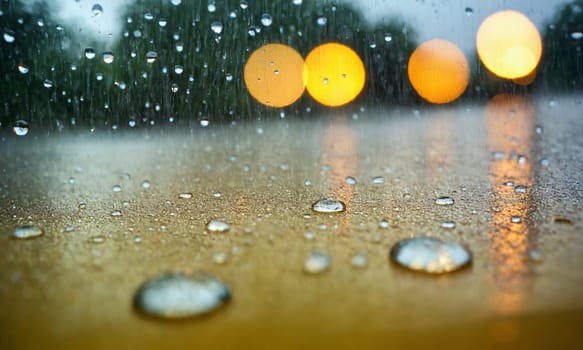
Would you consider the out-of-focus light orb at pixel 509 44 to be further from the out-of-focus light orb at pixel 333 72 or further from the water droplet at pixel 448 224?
the water droplet at pixel 448 224

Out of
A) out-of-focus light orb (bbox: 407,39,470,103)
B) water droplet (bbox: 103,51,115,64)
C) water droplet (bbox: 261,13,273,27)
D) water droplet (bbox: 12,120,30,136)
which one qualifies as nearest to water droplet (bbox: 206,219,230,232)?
water droplet (bbox: 103,51,115,64)

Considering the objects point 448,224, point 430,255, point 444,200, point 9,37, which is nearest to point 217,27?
point 9,37

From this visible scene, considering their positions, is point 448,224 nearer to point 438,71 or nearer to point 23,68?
point 438,71

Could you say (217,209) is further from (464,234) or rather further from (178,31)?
(178,31)

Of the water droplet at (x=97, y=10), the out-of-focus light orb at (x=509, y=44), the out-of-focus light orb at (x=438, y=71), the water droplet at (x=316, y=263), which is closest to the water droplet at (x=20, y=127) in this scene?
the water droplet at (x=97, y=10)

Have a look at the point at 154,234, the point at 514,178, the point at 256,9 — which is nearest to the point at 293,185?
the point at 154,234

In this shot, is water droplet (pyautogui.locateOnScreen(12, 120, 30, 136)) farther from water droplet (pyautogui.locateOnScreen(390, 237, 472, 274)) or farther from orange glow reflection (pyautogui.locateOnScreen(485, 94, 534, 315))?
orange glow reflection (pyautogui.locateOnScreen(485, 94, 534, 315))
